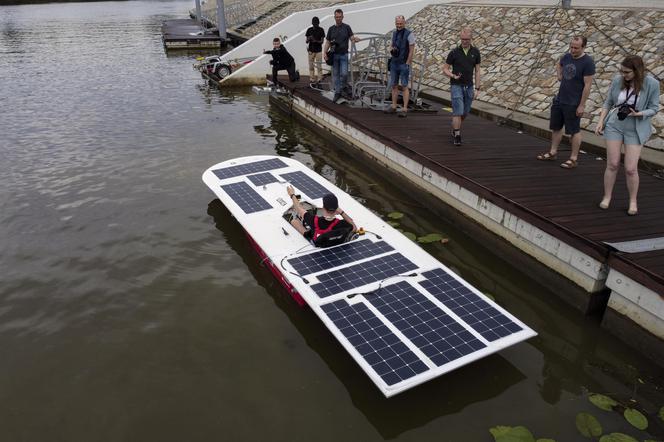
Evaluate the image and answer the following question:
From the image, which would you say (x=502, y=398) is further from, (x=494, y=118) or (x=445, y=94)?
(x=445, y=94)

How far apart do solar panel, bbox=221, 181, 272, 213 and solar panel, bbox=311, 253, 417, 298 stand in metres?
2.68

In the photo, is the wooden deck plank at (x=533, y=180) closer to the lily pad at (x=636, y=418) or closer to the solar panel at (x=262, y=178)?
the lily pad at (x=636, y=418)

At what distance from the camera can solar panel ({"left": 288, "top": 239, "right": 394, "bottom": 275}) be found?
682 centimetres

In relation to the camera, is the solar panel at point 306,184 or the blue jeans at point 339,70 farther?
the blue jeans at point 339,70

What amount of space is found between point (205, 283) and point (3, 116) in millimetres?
13909

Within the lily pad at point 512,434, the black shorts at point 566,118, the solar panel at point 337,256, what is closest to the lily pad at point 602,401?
the lily pad at point 512,434

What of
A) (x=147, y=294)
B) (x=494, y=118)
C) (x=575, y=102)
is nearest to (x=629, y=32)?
(x=494, y=118)

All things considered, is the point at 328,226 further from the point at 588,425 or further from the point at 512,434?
the point at 588,425

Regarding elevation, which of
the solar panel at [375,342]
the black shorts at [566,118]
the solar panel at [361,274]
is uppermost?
the black shorts at [566,118]

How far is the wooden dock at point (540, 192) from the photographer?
20.3ft

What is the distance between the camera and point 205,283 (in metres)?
7.64

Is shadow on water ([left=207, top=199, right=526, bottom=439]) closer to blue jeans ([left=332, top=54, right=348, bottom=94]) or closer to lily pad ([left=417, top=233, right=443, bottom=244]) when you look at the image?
lily pad ([left=417, top=233, right=443, bottom=244])

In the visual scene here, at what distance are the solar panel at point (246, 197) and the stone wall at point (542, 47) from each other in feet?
29.7

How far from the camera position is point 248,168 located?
417 inches
